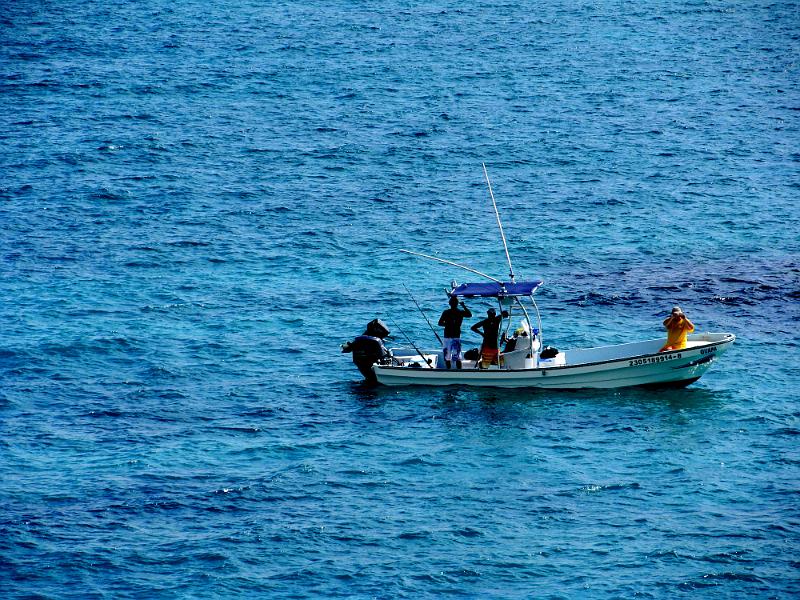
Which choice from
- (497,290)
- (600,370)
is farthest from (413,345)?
(600,370)

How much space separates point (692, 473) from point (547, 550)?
5.27 meters

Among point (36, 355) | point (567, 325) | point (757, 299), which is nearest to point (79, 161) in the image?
point (36, 355)

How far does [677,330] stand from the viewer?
107 feet

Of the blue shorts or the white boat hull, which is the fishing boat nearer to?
the white boat hull

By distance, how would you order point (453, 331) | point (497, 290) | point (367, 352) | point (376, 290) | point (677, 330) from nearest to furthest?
point (677, 330) < point (497, 290) < point (453, 331) < point (367, 352) < point (376, 290)

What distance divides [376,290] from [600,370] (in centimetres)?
1195

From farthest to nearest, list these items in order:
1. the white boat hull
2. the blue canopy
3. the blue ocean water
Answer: the blue canopy < the white boat hull < the blue ocean water

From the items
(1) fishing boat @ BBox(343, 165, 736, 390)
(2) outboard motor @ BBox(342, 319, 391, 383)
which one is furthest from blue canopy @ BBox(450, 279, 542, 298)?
(2) outboard motor @ BBox(342, 319, 391, 383)

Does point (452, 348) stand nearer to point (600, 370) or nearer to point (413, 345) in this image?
point (413, 345)

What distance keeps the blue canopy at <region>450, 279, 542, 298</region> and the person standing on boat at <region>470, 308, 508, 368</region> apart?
0.50 meters

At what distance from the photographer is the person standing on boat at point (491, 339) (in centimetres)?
3338

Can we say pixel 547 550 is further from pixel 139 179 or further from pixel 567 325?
pixel 139 179

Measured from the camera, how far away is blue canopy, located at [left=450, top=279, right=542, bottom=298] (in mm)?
33156

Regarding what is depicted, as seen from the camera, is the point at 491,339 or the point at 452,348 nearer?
the point at 491,339
